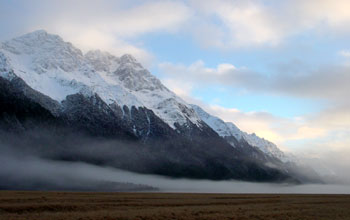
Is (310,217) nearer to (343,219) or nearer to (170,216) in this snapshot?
(343,219)

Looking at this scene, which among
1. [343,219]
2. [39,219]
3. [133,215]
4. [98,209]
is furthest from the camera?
[98,209]

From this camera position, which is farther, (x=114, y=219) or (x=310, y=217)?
(x=310, y=217)

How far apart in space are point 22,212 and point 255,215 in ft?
111

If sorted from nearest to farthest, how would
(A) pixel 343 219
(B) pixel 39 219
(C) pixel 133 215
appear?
(B) pixel 39 219, (C) pixel 133 215, (A) pixel 343 219

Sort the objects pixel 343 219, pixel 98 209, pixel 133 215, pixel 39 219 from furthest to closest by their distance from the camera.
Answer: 1. pixel 98 209
2. pixel 343 219
3. pixel 133 215
4. pixel 39 219

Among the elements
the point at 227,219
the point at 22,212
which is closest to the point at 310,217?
the point at 227,219

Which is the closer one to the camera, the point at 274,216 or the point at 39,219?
the point at 39,219

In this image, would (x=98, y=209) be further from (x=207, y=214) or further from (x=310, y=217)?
(x=310, y=217)

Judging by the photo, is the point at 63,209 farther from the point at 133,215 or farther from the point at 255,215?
the point at 255,215

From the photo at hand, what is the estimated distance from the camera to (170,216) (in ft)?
168

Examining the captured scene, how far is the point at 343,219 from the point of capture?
179 ft

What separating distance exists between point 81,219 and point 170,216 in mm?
12274

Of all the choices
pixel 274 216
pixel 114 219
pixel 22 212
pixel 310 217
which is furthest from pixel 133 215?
pixel 310 217

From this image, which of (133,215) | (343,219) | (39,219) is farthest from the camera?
(343,219)
